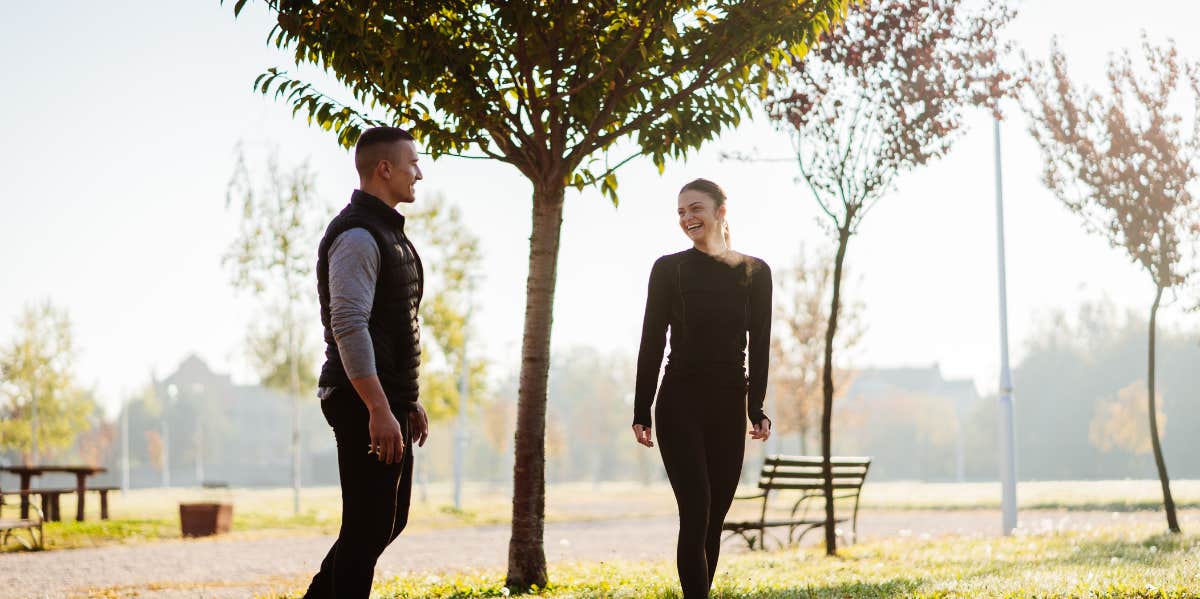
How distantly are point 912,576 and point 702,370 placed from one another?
13.0ft

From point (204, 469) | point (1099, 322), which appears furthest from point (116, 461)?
point (1099, 322)

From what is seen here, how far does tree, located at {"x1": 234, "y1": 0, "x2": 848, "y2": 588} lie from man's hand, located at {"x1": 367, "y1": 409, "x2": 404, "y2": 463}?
343 centimetres

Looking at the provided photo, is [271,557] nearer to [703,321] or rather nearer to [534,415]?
[534,415]

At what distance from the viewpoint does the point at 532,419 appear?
24.8 feet

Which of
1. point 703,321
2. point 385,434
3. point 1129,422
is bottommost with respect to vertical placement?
point 1129,422

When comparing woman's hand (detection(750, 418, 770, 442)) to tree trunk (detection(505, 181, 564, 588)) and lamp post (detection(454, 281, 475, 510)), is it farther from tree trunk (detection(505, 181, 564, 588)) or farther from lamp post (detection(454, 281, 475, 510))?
lamp post (detection(454, 281, 475, 510))

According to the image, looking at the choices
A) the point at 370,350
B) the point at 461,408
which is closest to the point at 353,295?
the point at 370,350

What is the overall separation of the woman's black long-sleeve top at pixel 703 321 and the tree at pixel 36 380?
3860 centimetres

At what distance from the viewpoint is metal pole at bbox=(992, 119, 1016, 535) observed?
613 inches

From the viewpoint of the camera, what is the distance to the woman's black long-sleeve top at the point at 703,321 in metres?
4.98

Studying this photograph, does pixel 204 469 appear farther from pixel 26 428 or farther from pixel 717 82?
pixel 717 82

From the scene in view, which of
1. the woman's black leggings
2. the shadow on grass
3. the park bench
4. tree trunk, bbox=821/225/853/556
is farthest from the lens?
the park bench

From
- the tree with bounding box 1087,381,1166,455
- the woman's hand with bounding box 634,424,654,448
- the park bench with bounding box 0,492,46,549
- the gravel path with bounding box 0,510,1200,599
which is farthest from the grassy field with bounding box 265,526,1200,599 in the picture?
the tree with bounding box 1087,381,1166,455

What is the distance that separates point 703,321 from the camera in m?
4.99
